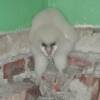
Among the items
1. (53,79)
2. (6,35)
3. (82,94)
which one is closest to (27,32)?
(6,35)

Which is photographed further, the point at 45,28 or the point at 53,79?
the point at 53,79

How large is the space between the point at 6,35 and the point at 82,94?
431mm

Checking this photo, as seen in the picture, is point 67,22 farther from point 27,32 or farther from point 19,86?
point 19,86

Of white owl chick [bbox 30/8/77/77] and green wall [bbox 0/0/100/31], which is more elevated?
green wall [bbox 0/0/100/31]

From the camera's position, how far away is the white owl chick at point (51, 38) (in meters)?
1.21

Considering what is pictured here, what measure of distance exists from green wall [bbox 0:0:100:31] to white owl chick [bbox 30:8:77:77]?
0.22ft

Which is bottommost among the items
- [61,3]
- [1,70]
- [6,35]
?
[1,70]

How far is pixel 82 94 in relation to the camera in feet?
4.37

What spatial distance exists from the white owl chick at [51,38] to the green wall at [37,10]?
0.22 ft

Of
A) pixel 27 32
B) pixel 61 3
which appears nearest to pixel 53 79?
pixel 27 32

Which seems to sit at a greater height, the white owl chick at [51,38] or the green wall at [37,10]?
the green wall at [37,10]

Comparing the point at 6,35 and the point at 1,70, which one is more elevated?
the point at 6,35

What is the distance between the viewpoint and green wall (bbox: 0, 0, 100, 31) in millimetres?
1261

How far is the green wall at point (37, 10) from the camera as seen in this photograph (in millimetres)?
1261
